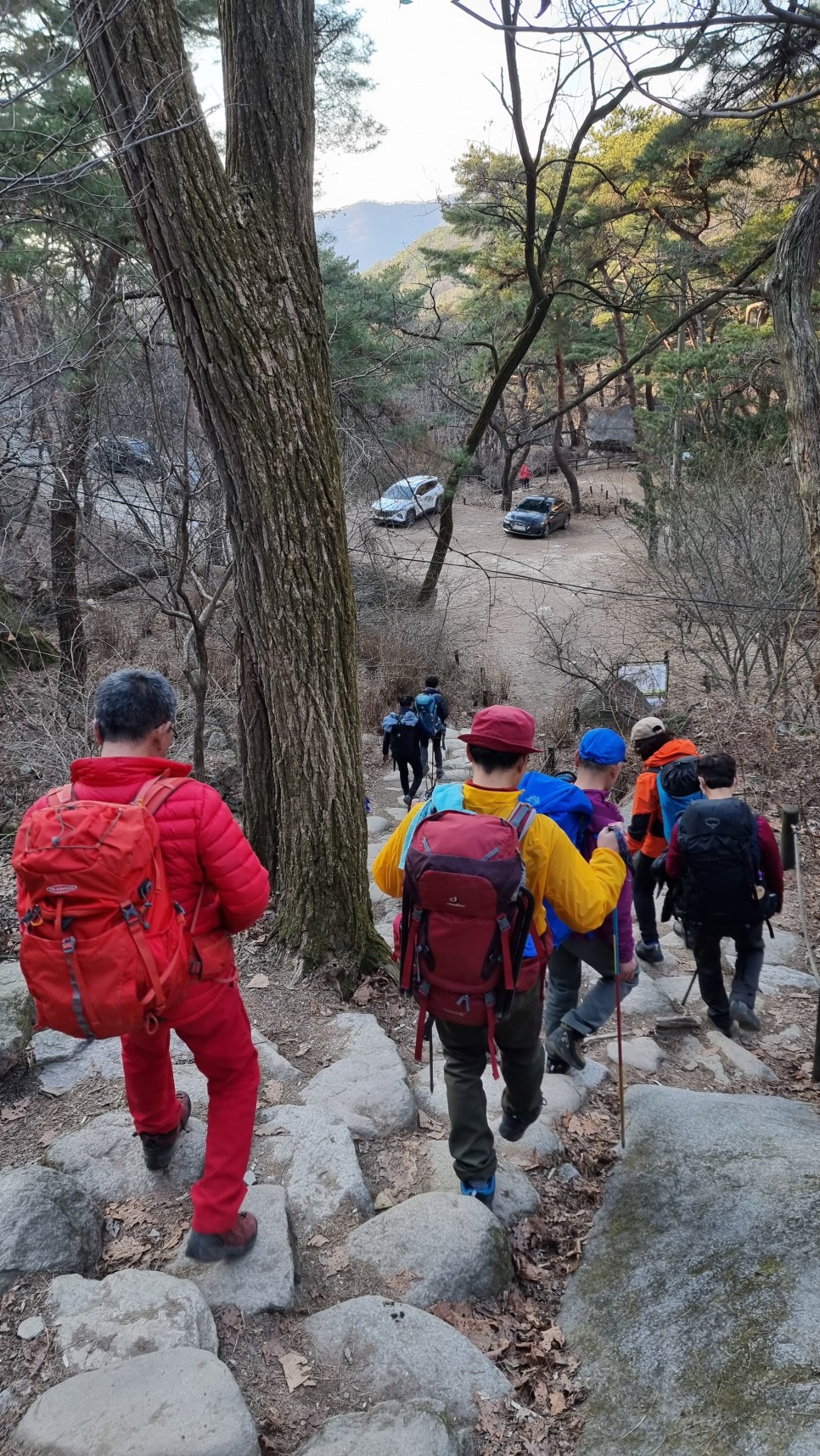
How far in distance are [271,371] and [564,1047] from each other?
367 cm

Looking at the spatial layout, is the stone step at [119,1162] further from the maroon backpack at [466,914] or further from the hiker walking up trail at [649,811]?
the hiker walking up trail at [649,811]

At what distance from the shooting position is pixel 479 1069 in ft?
9.20

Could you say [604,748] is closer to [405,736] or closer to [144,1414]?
[144,1414]

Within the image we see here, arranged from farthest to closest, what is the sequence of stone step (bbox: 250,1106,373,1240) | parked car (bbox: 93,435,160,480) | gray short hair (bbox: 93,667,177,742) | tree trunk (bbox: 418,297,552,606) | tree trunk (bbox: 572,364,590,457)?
tree trunk (bbox: 572,364,590,457), tree trunk (bbox: 418,297,552,606), parked car (bbox: 93,435,160,480), stone step (bbox: 250,1106,373,1240), gray short hair (bbox: 93,667,177,742)

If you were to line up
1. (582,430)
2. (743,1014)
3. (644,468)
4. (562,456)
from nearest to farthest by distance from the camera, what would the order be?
(743,1014) → (644,468) → (562,456) → (582,430)

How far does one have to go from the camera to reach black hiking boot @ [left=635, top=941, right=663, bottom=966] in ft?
19.5

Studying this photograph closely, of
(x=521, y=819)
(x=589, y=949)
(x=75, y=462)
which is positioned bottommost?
(x=589, y=949)

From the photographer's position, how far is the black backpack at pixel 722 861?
13.6 feet

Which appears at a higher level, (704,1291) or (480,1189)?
(704,1291)

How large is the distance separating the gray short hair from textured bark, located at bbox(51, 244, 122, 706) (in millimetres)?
5510

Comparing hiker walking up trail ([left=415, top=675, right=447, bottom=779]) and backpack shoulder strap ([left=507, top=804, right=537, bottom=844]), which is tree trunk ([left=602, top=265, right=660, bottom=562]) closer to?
hiker walking up trail ([left=415, top=675, right=447, bottom=779])

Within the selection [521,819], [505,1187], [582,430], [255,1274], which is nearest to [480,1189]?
[505,1187]

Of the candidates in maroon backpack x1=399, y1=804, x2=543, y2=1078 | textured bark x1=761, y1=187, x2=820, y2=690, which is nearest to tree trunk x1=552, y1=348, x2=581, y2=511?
textured bark x1=761, y1=187, x2=820, y2=690

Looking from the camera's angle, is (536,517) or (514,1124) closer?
(514,1124)
